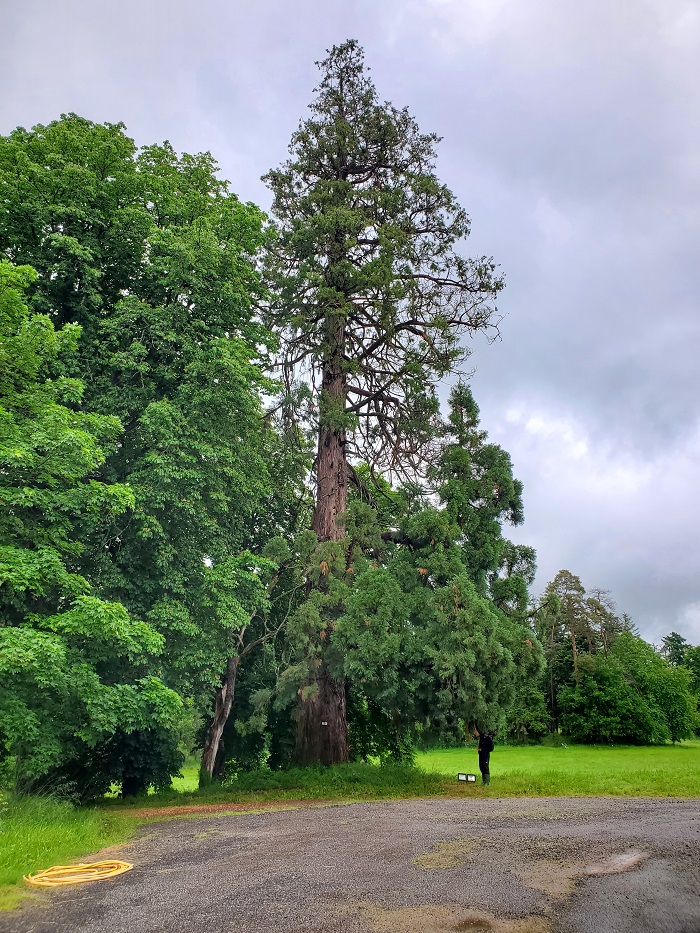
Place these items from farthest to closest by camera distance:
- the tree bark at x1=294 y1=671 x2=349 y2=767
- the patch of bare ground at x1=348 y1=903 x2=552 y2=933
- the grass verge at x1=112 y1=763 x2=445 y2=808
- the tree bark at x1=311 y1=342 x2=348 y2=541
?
the tree bark at x1=311 y1=342 x2=348 y2=541, the tree bark at x1=294 y1=671 x2=349 y2=767, the grass verge at x1=112 y1=763 x2=445 y2=808, the patch of bare ground at x1=348 y1=903 x2=552 y2=933

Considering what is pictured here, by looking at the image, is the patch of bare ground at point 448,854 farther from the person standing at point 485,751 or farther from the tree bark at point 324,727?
the tree bark at point 324,727

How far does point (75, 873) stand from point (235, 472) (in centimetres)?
798

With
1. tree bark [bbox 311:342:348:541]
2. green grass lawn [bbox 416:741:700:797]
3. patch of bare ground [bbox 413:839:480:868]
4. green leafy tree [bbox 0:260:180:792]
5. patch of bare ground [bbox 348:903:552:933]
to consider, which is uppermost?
tree bark [bbox 311:342:348:541]

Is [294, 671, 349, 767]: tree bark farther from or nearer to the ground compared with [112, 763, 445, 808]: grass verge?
farther from the ground

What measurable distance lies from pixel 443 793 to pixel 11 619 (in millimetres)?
8775

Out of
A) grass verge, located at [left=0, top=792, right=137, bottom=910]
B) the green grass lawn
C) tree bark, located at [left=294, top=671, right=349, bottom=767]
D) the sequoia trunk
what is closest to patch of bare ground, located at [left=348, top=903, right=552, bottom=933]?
grass verge, located at [left=0, top=792, right=137, bottom=910]

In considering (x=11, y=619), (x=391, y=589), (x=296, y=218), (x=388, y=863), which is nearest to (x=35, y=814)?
(x=11, y=619)

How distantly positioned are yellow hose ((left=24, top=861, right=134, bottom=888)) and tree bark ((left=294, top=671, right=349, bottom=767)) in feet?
26.7

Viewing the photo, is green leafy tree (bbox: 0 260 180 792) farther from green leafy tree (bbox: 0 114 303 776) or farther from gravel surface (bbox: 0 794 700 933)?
gravel surface (bbox: 0 794 700 933)

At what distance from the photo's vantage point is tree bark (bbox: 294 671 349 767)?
1434 cm

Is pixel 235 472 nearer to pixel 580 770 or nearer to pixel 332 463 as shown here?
pixel 332 463

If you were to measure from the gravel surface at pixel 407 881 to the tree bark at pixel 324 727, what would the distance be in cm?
634

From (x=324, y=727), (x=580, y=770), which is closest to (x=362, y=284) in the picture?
(x=324, y=727)

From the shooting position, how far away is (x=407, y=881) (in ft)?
16.5
